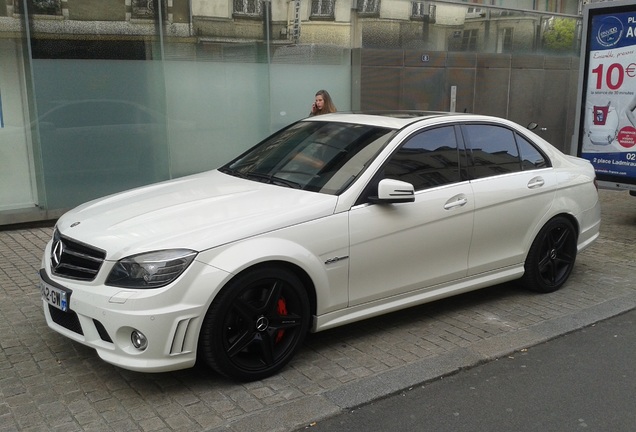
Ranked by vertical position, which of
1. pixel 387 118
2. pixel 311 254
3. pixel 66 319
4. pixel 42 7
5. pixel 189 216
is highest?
pixel 42 7

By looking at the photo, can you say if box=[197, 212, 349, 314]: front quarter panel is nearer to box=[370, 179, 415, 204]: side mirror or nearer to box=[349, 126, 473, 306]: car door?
box=[349, 126, 473, 306]: car door

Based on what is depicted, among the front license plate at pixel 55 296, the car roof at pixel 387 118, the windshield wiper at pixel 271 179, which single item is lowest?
the front license plate at pixel 55 296

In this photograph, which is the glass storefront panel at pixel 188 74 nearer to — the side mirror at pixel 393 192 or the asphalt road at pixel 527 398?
the side mirror at pixel 393 192

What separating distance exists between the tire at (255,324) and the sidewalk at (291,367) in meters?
0.14

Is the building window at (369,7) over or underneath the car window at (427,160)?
over

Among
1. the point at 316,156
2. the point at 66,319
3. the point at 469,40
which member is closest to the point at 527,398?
the point at 316,156

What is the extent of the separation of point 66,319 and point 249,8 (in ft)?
23.6

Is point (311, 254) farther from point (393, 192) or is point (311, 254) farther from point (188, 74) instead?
point (188, 74)

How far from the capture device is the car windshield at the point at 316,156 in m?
4.86

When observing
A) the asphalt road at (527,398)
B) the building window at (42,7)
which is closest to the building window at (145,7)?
the building window at (42,7)

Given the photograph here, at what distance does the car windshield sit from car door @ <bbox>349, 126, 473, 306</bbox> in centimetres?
22

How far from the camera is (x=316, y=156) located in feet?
16.9

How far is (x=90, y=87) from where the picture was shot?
29.5 ft

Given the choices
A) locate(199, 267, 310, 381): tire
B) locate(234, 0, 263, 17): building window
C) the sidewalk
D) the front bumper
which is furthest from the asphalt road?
locate(234, 0, 263, 17): building window
